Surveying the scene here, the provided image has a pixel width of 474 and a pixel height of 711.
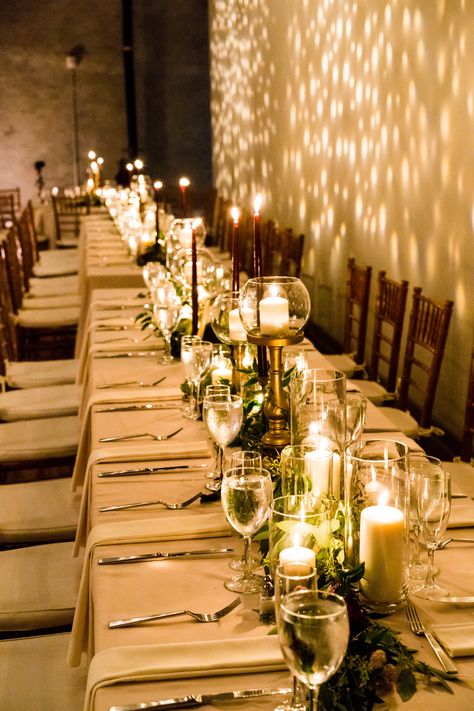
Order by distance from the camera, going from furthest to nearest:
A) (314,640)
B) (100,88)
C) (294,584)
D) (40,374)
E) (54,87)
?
(100,88)
(54,87)
(40,374)
(294,584)
(314,640)

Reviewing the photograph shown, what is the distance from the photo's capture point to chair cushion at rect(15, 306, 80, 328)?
5172 millimetres

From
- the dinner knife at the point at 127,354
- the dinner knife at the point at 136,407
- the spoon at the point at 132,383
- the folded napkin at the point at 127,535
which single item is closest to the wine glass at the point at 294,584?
the folded napkin at the point at 127,535

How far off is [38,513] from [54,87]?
10.6 m

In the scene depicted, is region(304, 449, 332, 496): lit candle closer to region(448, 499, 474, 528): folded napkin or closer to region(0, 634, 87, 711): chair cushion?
region(448, 499, 474, 528): folded napkin

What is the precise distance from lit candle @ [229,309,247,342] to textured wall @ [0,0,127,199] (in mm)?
10478

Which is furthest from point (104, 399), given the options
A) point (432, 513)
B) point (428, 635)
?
point (428, 635)

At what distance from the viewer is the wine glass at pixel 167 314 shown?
106 inches

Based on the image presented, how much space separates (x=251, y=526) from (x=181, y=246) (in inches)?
92.4

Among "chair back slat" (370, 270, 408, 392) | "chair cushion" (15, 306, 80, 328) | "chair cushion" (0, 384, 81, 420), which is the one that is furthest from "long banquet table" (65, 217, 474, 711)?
"chair cushion" (15, 306, 80, 328)

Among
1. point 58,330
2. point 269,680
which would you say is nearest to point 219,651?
point 269,680

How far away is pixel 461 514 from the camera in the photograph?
1557 mm

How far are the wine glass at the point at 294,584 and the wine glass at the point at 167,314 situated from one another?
1.72 m

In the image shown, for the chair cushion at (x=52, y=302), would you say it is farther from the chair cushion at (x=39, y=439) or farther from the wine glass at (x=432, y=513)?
the wine glass at (x=432, y=513)

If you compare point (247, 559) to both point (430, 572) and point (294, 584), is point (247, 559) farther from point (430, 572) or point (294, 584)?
point (294, 584)
